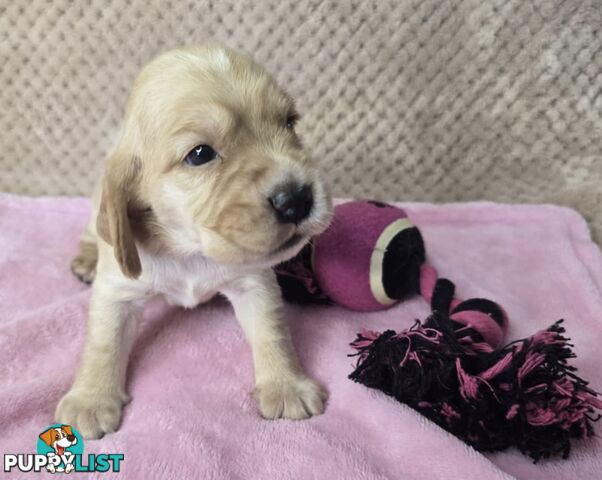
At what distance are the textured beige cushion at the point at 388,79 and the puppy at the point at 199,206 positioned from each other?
105 cm

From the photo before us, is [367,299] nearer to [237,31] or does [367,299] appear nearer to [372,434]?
[372,434]

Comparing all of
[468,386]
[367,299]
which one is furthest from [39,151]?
[468,386]

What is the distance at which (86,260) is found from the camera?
2.42 m

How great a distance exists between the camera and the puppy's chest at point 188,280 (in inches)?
71.7

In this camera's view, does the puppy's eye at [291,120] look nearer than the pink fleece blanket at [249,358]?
No

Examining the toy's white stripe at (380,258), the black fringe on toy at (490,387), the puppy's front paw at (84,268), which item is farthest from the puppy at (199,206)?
A: the puppy's front paw at (84,268)

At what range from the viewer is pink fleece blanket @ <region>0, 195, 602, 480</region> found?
1.50 meters

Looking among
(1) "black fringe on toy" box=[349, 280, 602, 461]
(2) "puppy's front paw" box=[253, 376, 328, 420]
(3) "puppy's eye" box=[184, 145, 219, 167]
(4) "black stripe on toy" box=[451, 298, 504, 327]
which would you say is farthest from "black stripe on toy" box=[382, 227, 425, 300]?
(3) "puppy's eye" box=[184, 145, 219, 167]

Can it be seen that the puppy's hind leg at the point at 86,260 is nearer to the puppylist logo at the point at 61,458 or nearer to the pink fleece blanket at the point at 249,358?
the pink fleece blanket at the point at 249,358

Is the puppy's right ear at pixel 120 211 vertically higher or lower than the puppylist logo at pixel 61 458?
higher

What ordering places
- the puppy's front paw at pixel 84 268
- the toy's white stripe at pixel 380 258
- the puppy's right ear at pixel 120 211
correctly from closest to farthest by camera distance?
the puppy's right ear at pixel 120 211 → the toy's white stripe at pixel 380 258 → the puppy's front paw at pixel 84 268

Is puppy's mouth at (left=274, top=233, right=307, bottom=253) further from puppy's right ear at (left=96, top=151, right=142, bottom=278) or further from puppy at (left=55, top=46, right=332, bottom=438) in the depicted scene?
puppy's right ear at (left=96, top=151, right=142, bottom=278)

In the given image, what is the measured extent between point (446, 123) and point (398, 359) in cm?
146

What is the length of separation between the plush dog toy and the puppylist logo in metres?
0.70
